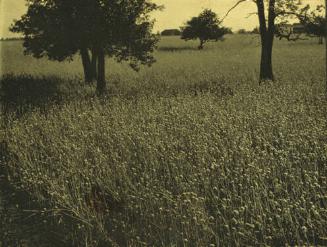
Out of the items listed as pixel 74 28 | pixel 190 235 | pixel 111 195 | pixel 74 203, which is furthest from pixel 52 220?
pixel 74 28

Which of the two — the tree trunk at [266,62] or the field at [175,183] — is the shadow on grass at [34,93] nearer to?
the field at [175,183]

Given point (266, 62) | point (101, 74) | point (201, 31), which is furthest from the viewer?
point (201, 31)

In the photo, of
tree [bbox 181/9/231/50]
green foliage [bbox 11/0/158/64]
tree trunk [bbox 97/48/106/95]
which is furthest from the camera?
tree [bbox 181/9/231/50]

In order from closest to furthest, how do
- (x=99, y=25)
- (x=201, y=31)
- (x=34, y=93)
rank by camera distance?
(x=99, y=25)
(x=34, y=93)
(x=201, y=31)

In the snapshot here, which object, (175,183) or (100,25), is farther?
(100,25)

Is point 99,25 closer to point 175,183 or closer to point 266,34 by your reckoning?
point 266,34

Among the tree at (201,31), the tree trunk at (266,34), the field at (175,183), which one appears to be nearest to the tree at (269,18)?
the tree trunk at (266,34)

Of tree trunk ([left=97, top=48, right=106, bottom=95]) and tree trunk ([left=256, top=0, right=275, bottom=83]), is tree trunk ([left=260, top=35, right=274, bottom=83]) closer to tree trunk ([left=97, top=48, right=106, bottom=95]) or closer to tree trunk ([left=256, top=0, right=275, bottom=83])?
tree trunk ([left=256, top=0, right=275, bottom=83])

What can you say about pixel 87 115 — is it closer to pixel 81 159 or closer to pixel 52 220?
pixel 81 159

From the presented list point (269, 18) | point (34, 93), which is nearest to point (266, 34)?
point (269, 18)

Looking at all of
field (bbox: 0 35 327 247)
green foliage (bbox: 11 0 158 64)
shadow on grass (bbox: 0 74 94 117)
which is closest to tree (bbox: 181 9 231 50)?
shadow on grass (bbox: 0 74 94 117)

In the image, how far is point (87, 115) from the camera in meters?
10.8

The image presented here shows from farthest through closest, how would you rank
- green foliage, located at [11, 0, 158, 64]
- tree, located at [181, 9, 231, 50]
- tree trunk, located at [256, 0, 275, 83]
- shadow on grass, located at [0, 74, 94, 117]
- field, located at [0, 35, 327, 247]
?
tree, located at [181, 9, 231, 50]
tree trunk, located at [256, 0, 275, 83]
green foliage, located at [11, 0, 158, 64]
shadow on grass, located at [0, 74, 94, 117]
field, located at [0, 35, 327, 247]

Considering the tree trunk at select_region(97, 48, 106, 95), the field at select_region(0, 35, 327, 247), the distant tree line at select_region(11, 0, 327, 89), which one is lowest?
the field at select_region(0, 35, 327, 247)
